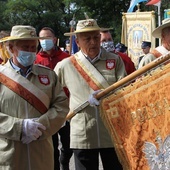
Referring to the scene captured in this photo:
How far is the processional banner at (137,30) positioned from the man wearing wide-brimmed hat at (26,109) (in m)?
10.1

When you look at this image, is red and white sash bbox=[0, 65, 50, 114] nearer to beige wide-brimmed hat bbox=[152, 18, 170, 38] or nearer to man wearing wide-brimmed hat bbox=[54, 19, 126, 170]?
man wearing wide-brimmed hat bbox=[54, 19, 126, 170]

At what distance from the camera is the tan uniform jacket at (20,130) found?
3689mm

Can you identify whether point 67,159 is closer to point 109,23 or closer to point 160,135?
point 160,135

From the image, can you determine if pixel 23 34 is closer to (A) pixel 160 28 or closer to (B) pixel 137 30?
(A) pixel 160 28

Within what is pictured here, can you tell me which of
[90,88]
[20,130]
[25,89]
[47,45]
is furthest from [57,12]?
[20,130]

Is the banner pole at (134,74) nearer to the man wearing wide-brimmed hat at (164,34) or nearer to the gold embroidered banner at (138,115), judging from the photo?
the gold embroidered banner at (138,115)

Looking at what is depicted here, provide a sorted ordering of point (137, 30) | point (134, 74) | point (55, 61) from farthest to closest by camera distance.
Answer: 1. point (137, 30)
2. point (55, 61)
3. point (134, 74)

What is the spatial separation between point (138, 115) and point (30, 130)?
0.87m

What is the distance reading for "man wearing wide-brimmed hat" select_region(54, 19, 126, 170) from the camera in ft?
14.7

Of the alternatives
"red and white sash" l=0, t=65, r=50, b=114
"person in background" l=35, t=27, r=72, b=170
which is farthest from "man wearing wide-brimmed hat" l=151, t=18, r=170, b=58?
"person in background" l=35, t=27, r=72, b=170

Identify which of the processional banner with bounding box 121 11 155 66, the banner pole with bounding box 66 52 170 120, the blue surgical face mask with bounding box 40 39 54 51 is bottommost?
the processional banner with bounding box 121 11 155 66

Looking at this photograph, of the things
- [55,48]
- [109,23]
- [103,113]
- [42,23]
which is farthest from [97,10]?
[103,113]

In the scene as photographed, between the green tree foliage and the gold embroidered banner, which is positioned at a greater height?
the gold embroidered banner

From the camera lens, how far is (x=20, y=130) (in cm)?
365
